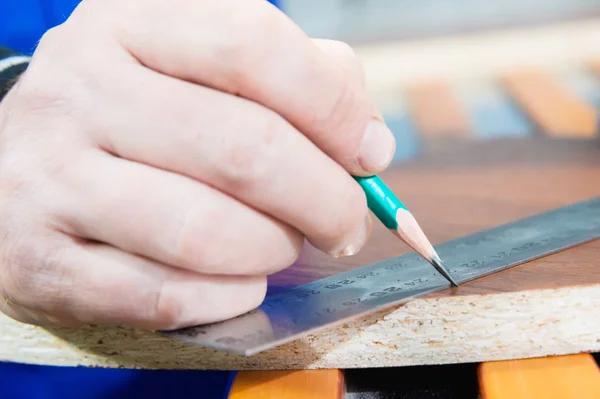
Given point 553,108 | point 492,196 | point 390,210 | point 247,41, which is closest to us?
point 247,41

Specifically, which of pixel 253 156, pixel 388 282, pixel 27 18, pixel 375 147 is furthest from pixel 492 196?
pixel 27 18

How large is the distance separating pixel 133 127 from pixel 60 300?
0.19 m

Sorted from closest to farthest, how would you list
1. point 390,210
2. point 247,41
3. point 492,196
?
point 247,41
point 390,210
point 492,196

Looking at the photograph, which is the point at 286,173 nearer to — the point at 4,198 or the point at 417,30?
the point at 4,198

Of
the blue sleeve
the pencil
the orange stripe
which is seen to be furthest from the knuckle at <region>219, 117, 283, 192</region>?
the orange stripe

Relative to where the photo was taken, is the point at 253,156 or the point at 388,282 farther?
the point at 388,282

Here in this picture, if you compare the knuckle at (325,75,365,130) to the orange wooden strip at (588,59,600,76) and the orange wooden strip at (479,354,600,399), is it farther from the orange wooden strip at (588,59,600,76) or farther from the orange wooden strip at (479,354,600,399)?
the orange wooden strip at (588,59,600,76)

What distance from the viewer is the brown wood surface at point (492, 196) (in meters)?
0.60

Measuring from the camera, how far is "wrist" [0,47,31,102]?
65cm

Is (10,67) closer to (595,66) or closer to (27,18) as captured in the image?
(27,18)

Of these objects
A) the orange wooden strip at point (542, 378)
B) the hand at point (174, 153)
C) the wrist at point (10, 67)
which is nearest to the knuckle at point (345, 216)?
the hand at point (174, 153)

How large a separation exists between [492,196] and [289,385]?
526mm

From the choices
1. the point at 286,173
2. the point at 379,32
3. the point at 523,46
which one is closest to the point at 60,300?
the point at 286,173

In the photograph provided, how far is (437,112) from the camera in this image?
1500mm
